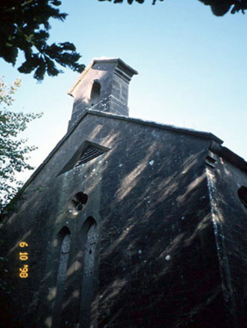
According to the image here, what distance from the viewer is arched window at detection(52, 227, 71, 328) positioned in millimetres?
7396

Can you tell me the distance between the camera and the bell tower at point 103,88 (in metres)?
10.8

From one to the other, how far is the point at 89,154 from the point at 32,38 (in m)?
6.31

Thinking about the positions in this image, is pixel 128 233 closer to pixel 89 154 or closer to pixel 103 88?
pixel 89 154

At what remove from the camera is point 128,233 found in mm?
6707

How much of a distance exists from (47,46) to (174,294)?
409 centimetres

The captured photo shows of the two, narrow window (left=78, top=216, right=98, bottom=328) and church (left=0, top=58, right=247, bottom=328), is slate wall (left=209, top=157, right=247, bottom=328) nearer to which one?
church (left=0, top=58, right=247, bottom=328)

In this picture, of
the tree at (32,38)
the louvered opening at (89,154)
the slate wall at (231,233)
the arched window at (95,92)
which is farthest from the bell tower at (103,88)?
the tree at (32,38)

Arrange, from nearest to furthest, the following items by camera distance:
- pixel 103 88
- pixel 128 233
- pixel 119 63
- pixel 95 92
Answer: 1. pixel 128 233
2. pixel 103 88
3. pixel 119 63
4. pixel 95 92

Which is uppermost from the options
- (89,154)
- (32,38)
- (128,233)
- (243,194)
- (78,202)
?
(89,154)

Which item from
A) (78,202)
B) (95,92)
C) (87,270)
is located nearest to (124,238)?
(87,270)

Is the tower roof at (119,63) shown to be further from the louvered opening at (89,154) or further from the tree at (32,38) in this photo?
the tree at (32,38)

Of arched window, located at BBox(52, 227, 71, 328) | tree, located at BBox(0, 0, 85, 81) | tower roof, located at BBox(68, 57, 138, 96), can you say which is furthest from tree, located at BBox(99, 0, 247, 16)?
tower roof, located at BBox(68, 57, 138, 96)

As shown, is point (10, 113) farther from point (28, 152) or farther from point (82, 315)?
point (82, 315)

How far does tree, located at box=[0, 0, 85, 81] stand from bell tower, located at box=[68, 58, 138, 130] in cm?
741
